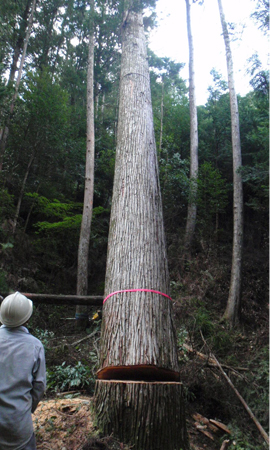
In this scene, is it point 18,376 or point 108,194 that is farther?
point 108,194

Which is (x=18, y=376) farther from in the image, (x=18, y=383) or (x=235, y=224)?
(x=235, y=224)

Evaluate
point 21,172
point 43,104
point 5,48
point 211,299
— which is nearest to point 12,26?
point 5,48

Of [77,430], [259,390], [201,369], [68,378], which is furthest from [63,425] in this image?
[259,390]

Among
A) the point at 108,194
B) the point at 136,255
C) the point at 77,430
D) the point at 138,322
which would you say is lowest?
the point at 77,430

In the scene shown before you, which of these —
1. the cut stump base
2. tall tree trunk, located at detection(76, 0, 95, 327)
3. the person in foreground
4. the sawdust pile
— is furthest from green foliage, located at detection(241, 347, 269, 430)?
tall tree trunk, located at detection(76, 0, 95, 327)

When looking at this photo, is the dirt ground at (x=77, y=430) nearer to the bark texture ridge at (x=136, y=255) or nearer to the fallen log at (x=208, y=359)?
the bark texture ridge at (x=136, y=255)

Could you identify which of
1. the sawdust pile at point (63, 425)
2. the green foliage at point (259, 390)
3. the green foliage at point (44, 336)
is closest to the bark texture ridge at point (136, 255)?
the sawdust pile at point (63, 425)

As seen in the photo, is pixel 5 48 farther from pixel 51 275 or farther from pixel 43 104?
pixel 51 275

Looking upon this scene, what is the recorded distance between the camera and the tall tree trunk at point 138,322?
2066mm

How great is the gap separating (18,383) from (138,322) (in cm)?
Answer: 104

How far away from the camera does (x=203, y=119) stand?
13914 millimetres

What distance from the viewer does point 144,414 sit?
6.70 ft

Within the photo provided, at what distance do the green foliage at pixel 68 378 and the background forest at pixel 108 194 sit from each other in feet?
1.85

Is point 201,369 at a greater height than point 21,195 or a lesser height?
lesser
